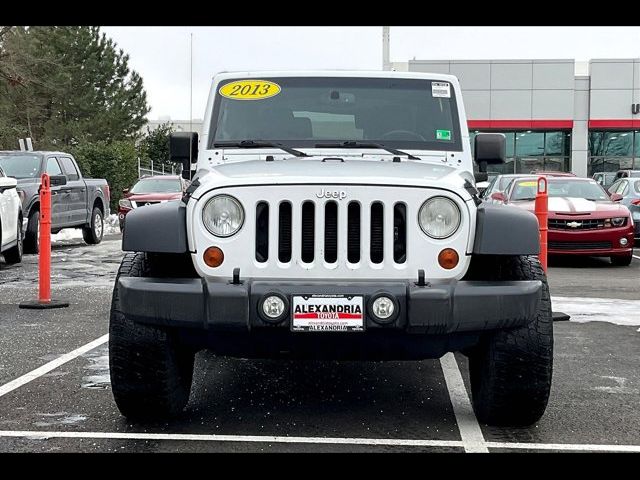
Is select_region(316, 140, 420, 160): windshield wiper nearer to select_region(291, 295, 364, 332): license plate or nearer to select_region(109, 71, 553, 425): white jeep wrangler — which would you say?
select_region(109, 71, 553, 425): white jeep wrangler

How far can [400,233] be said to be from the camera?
4.43 meters

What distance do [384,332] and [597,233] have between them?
10212 millimetres

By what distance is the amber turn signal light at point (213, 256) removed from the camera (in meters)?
4.39

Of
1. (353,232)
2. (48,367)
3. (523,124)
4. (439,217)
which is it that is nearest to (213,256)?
(353,232)

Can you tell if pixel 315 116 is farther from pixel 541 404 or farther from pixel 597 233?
pixel 597 233

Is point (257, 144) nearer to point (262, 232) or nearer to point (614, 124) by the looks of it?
point (262, 232)

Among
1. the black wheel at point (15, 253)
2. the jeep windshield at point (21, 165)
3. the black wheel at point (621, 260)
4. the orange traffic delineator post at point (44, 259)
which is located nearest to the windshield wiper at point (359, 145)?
the orange traffic delineator post at point (44, 259)

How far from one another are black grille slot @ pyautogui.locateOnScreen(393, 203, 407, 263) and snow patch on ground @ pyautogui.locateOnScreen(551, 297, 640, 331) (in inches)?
178

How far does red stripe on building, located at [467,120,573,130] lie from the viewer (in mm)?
38812

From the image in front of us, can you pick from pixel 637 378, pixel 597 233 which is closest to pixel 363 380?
pixel 637 378

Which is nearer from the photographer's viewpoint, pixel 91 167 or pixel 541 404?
pixel 541 404

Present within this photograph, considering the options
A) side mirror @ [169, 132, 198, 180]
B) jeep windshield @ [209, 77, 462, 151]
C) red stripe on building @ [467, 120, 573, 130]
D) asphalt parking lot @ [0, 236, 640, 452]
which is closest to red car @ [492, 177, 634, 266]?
asphalt parking lot @ [0, 236, 640, 452]

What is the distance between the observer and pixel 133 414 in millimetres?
4777

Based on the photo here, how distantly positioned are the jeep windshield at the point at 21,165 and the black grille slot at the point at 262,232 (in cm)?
1186
